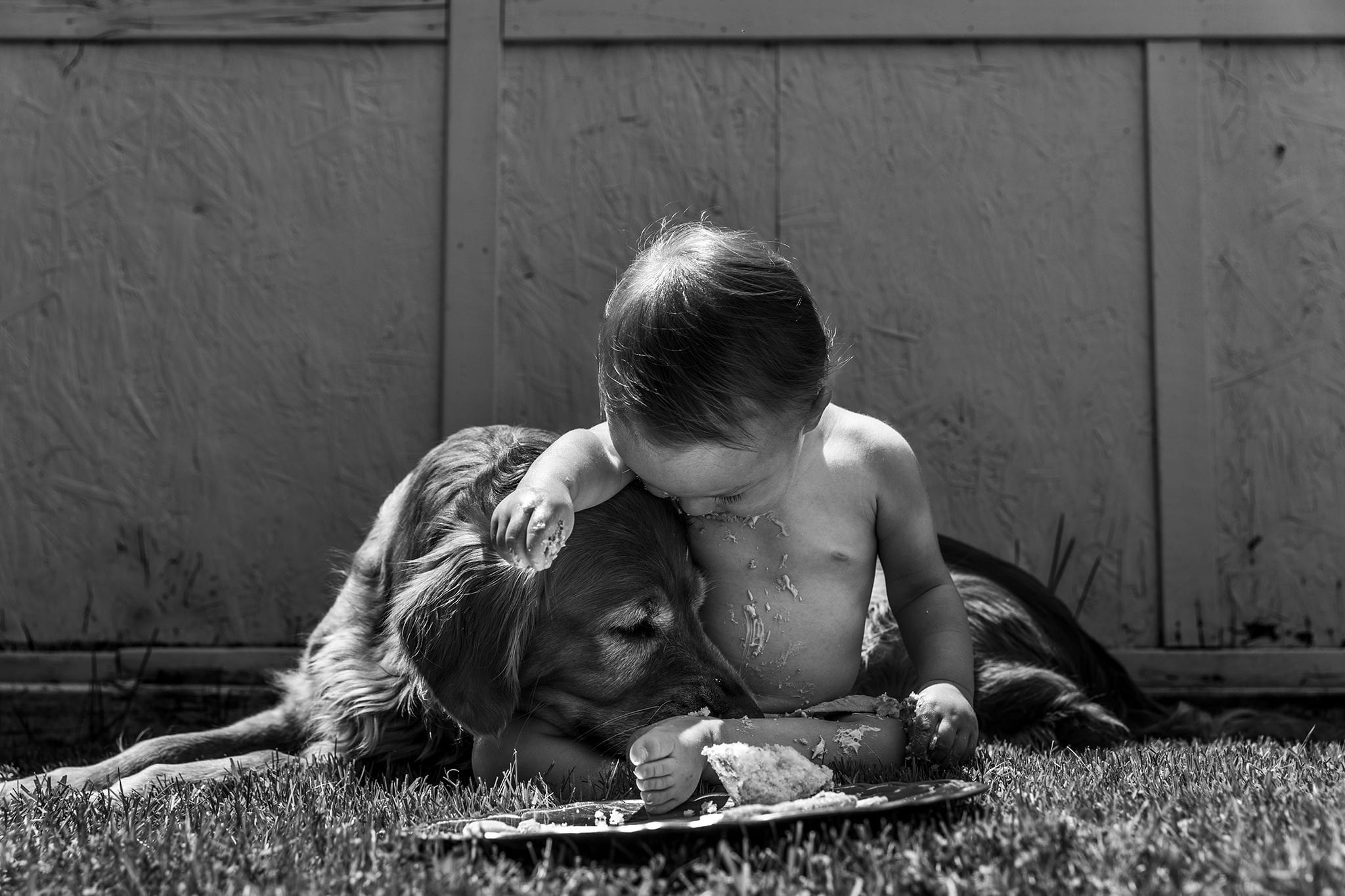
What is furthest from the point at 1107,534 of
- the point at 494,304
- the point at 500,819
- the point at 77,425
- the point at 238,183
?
the point at 77,425

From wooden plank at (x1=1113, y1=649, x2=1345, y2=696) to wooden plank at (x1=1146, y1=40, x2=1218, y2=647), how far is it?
0.26 ft

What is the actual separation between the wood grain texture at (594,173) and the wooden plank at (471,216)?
6cm

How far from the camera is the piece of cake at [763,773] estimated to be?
1.94 m

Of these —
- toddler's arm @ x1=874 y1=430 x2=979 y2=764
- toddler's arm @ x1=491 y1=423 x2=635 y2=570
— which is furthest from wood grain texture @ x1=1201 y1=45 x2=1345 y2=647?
toddler's arm @ x1=491 y1=423 x2=635 y2=570

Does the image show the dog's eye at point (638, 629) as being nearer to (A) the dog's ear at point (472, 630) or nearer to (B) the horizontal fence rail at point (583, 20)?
(A) the dog's ear at point (472, 630)

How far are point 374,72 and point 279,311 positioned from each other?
0.95 meters

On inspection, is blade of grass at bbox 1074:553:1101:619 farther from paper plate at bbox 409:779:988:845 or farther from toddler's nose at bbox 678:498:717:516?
paper plate at bbox 409:779:988:845

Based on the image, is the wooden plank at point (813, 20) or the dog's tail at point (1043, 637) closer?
the dog's tail at point (1043, 637)

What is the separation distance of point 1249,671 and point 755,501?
238 centimetres

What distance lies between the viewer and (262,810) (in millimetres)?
2148

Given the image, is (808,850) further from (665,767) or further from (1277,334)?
(1277,334)

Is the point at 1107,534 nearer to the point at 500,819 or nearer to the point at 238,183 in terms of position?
the point at 500,819

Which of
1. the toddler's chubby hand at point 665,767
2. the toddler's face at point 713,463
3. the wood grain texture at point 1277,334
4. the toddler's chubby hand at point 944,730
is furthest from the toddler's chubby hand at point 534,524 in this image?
the wood grain texture at point 1277,334

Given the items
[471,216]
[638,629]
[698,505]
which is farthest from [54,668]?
[698,505]
